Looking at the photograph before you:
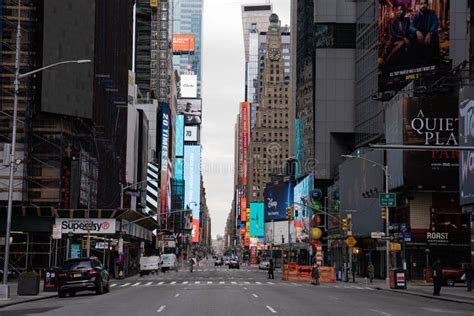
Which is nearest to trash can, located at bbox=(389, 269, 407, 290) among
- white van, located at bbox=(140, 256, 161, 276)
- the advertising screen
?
the advertising screen

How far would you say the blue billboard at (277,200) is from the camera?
169413 mm

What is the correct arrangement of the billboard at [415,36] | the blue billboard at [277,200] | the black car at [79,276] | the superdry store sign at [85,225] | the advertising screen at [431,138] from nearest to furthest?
the black car at [79,276], the superdry store sign at [85,225], the advertising screen at [431,138], the billboard at [415,36], the blue billboard at [277,200]

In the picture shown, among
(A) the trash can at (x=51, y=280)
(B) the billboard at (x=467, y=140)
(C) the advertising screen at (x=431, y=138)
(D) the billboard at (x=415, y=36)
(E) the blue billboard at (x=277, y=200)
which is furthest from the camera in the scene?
(E) the blue billboard at (x=277, y=200)

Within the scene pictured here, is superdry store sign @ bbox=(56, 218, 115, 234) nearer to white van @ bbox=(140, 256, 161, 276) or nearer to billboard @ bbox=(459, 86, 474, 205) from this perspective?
white van @ bbox=(140, 256, 161, 276)

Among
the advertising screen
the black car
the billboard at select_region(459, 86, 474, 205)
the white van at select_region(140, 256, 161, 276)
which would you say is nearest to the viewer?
the black car

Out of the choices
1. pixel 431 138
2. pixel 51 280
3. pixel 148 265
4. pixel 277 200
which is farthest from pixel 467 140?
pixel 277 200

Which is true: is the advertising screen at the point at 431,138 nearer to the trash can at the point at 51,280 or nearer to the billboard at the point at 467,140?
the billboard at the point at 467,140

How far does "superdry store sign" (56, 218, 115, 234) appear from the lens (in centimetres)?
5578

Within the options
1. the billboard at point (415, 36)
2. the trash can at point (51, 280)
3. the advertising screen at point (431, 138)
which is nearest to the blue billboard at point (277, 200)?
the billboard at point (415, 36)

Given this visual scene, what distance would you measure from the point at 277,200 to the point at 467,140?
126 metres

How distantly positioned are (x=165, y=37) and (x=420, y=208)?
122 metres

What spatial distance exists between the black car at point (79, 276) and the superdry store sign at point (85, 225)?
20332 mm

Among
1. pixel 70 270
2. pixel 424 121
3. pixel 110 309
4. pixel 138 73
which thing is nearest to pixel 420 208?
pixel 424 121

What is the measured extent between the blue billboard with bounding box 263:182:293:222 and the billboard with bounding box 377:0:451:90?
8427cm
